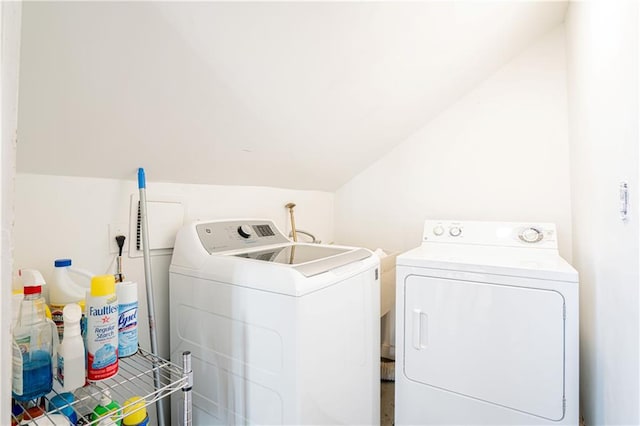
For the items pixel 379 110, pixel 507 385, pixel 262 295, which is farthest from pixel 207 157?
pixel 507 385

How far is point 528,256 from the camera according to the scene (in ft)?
6.11

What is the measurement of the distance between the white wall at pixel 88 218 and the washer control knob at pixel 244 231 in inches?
7.1

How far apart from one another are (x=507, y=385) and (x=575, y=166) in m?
1.30

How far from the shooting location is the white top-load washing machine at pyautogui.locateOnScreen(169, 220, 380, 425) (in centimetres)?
116

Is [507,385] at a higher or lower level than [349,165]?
lower

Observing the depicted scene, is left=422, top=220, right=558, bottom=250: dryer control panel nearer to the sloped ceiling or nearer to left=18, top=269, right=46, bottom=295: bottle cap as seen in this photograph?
the sloped ceiling

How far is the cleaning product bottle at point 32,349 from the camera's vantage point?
784 mm

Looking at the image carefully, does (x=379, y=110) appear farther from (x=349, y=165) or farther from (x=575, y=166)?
(x=575, y=166)

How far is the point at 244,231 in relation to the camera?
176cm

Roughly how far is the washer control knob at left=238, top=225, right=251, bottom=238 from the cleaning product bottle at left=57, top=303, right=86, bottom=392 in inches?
35.7

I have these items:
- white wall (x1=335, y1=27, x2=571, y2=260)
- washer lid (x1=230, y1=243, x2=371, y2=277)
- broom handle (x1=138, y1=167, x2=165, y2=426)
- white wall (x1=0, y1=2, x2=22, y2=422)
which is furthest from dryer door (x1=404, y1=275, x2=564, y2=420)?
white wall (x1=0, y1=2, x2=22, y2=422)

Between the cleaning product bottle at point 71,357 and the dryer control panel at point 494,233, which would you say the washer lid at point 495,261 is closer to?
the dryer control panel at point 494,233

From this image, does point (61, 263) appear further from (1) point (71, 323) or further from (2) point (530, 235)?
(2) point (530, 235)

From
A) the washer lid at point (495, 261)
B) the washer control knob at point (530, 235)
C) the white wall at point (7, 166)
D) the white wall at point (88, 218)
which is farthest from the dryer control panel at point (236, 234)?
the washer control knob at point (530, 235)
